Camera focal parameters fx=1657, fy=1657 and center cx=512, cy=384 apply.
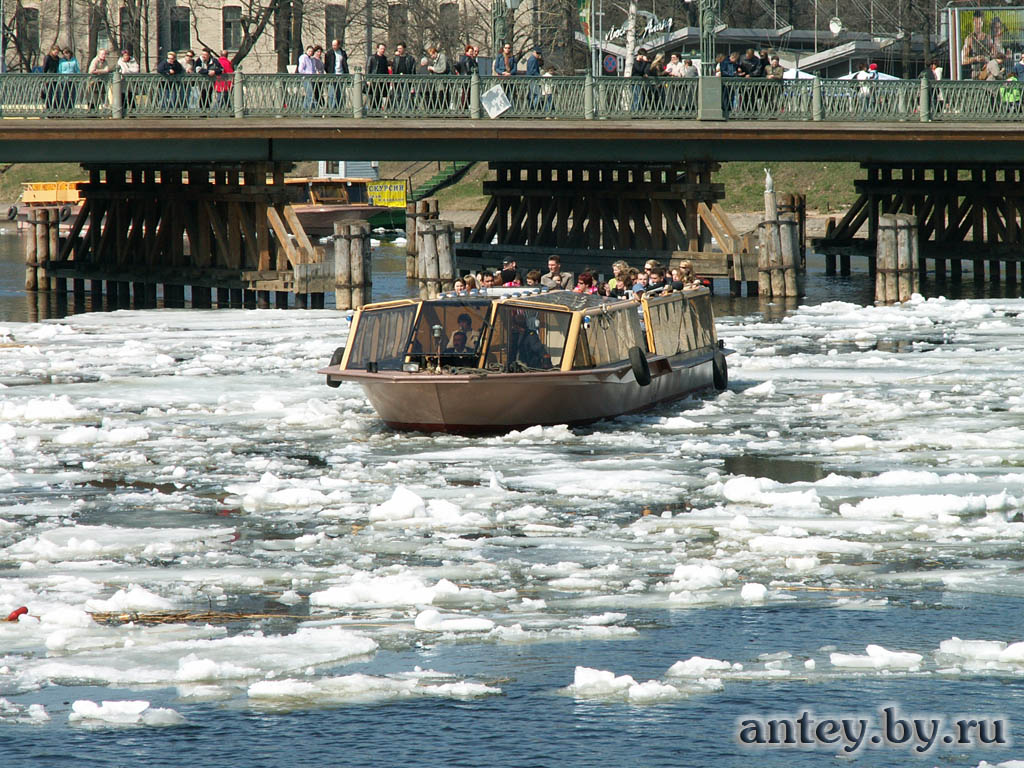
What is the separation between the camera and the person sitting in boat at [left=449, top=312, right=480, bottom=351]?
61.9 ft

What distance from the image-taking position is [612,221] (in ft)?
142

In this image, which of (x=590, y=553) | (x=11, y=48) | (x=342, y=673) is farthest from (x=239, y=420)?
(x=11, y=48)

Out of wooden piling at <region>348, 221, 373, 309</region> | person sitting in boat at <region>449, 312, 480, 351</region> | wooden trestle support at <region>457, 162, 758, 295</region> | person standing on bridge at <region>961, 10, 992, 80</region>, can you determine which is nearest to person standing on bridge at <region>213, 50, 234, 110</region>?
wooden piling at <region>348, 221, 373, 309</region>

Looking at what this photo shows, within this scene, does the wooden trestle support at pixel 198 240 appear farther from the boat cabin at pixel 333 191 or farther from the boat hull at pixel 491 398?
the boat cabin at pixel 333 191

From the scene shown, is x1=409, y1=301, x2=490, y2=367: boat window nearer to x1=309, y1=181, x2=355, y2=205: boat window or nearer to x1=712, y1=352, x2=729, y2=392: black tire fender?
x1=712, y1=352, x2=729, y2=392: black tire fender

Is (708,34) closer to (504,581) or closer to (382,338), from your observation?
(382,338)

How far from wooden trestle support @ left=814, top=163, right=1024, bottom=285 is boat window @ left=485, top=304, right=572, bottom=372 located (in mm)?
24561

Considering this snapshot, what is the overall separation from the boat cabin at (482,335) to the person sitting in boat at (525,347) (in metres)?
0.01

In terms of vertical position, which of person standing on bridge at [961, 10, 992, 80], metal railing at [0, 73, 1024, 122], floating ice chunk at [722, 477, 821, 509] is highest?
person standing on bridge at [961, 10, 992, 80]

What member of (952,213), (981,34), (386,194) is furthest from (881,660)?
(386,194)

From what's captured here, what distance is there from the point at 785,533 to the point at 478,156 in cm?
2409

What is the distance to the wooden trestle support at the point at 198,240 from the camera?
3616 cm

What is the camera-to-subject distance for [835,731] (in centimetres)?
909

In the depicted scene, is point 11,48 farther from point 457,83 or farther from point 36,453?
point 36,453
